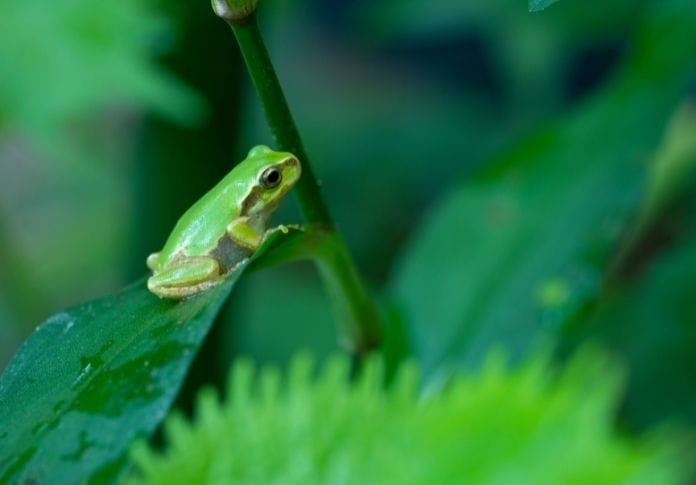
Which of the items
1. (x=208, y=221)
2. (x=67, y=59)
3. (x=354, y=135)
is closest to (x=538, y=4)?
(x=208, y=221)

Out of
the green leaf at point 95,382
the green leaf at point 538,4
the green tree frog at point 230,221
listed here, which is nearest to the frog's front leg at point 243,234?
the green tree frog at point 230,221

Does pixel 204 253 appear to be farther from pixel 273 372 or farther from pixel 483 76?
pixel 483 76

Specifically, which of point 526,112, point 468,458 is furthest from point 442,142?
point 468,458

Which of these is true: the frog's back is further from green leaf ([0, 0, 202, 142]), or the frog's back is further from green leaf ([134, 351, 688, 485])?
green leaf ([0, 0, 202, 142])

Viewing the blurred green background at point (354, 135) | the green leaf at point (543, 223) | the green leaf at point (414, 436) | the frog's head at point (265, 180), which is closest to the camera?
the green leaf at point (414, 436)

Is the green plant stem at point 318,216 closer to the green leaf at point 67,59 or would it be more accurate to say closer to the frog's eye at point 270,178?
the frog's eye at point 270,178

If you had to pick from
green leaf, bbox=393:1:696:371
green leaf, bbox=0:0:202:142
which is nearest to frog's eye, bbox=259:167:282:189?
green leaf, bbox=393:1:696:371
